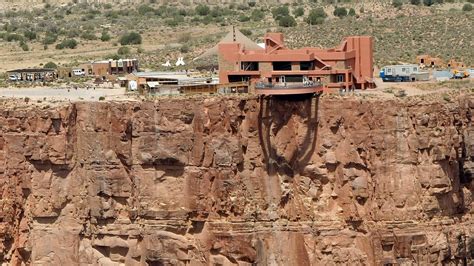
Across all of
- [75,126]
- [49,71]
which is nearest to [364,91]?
[75,126]

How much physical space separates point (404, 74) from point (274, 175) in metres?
9.53

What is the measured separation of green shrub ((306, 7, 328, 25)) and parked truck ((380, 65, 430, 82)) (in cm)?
2830

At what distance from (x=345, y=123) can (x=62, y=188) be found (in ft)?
35.2

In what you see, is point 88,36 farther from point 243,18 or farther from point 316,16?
point 316,16

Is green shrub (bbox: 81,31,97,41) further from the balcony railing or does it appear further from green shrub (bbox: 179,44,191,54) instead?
the balcony railing

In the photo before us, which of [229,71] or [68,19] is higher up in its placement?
[229,71]

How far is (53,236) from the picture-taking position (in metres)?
54.2

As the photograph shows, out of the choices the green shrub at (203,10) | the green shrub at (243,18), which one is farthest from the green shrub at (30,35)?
the green shrub at (243,18)

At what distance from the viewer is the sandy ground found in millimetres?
56000

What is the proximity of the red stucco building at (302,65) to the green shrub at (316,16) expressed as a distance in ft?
105

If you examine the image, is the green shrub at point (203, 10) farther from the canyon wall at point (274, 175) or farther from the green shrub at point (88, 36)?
the canyon wall at point (274, 175)

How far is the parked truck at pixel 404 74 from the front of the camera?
59.2 m

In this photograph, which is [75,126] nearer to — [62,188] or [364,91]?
[62,188]

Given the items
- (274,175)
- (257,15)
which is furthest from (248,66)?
(257,15)
